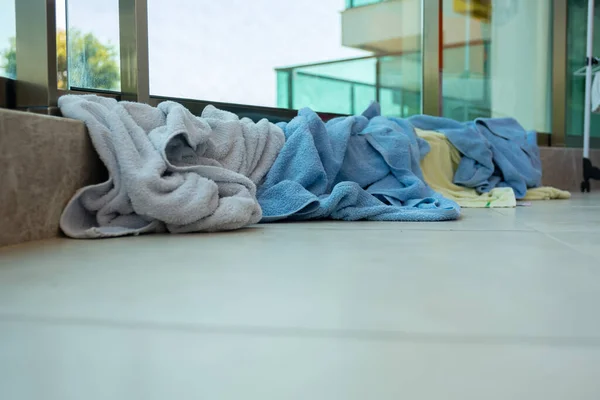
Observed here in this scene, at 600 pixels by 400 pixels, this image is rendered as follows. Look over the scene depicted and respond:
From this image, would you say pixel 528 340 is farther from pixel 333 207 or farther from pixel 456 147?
pixel 456 147

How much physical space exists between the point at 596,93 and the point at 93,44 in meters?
1.98

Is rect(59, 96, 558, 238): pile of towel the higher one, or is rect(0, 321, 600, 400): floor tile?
rect(59, 96, 558, 238): pile of towel

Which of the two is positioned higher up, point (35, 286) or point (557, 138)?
point (557, 138)

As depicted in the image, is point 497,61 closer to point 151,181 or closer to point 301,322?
point 151,181

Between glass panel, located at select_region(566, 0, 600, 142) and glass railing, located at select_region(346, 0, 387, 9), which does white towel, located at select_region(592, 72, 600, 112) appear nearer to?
glass panel, located at select_region(566, 0, 600, 142)

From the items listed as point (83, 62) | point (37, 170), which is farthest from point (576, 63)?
point (37, 170)

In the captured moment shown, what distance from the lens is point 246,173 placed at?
1.08 metres

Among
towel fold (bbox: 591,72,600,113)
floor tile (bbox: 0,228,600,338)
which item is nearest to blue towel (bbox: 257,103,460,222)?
floor tile (bbox: 0,228,600,338)

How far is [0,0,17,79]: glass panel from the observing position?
2.99ft

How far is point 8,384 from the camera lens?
0.27 metres

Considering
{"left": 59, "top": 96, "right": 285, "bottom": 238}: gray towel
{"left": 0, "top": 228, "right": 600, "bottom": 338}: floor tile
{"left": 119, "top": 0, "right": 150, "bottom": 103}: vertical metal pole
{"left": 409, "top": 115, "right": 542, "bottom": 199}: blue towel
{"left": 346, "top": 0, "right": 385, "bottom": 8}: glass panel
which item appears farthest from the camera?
{"left": 346, "top": 0, "right": 385, "bottom": 8}: glass panel

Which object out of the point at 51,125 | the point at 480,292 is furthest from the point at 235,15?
the point at 480,292

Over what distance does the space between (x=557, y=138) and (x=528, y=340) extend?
2.34m

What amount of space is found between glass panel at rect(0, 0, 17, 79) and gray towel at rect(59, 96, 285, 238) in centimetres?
12
